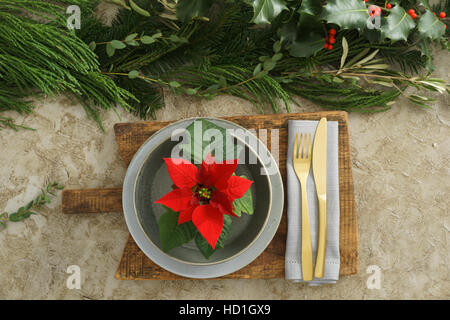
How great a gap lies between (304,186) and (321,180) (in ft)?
0.12

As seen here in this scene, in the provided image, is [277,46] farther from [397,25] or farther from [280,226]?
[280,226]

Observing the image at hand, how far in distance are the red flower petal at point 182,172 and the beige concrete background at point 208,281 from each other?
0.33 metres

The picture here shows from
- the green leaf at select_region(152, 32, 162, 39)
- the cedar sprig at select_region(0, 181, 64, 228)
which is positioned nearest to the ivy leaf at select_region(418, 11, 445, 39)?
the green leaf at select_region(152, 32, 162, 39)

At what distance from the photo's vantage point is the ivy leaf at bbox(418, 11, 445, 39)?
74cm

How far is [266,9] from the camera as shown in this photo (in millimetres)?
696

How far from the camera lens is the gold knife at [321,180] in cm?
71

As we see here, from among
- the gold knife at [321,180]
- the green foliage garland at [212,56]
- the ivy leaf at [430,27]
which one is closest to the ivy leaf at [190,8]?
the green foliage garland at [212,56]

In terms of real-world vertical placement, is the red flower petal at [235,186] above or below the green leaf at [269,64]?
below

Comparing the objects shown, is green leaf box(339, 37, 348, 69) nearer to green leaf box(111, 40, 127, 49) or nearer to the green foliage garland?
the green foliage garland

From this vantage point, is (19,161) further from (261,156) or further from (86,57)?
(261,156)

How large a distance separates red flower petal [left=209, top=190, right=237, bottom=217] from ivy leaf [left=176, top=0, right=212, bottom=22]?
0.41 meters

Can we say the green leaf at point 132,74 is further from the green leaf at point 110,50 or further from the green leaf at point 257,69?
the green leaf at point 257,69

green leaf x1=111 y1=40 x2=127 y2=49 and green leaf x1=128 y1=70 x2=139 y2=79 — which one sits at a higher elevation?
green leaf x1=111 y1=40 x2=127 y2=49
